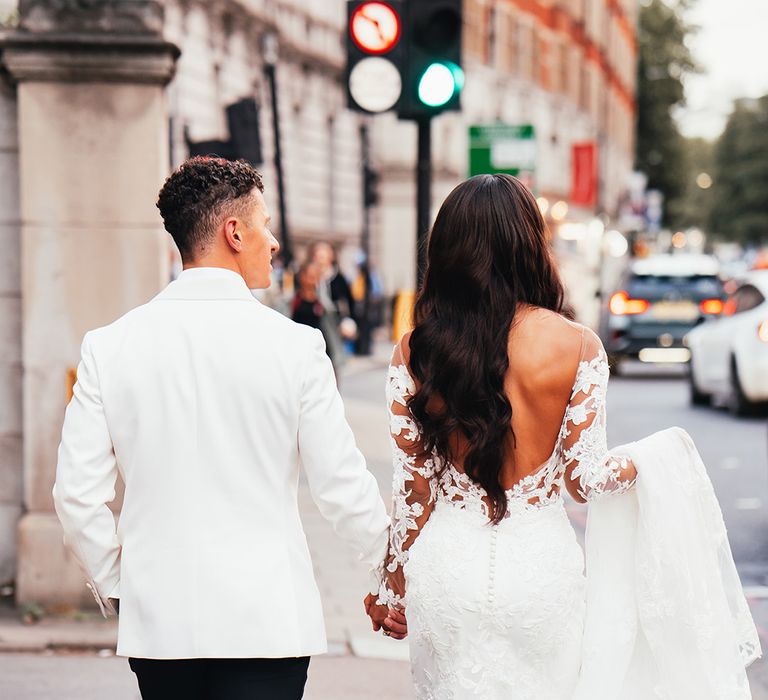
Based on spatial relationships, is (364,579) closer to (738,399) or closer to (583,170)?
(738,399)

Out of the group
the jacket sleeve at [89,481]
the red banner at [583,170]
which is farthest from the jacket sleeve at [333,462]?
the red banner at [583,170]

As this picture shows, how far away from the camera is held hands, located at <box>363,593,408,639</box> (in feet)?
12.0

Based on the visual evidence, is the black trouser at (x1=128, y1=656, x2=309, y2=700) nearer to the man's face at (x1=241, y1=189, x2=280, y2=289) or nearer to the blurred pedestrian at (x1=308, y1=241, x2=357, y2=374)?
the man's face at (x1=241, y1=189, x2=280, y2=289)

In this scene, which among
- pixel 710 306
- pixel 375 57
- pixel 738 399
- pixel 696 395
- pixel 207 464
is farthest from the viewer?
pixel 710 306

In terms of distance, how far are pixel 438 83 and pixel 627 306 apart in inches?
522

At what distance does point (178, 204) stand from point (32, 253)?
12.1ft

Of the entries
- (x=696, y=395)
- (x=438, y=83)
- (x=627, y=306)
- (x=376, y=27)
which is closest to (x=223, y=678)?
(x=438, y=83)

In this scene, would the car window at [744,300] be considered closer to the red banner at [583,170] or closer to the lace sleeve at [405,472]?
the lace sleeve at [405,472]

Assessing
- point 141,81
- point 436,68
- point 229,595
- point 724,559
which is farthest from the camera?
point 436,68

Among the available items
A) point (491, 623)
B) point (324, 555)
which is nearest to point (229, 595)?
point (491, 623)

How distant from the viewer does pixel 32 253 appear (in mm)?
6637

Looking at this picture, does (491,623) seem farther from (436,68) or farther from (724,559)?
(436,68)

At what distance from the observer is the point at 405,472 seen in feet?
11.6

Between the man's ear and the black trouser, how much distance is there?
0.90 meters
